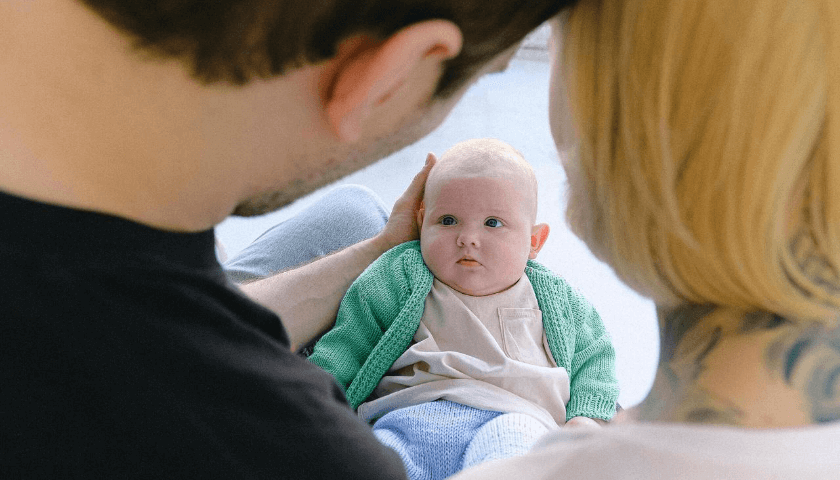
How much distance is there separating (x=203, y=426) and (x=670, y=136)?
0.42 metres

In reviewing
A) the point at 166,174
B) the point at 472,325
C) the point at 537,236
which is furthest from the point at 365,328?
the point at 166,174

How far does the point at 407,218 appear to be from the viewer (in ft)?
5.46

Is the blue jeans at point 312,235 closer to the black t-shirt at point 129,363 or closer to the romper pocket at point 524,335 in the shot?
the romper pocket at point 524,335

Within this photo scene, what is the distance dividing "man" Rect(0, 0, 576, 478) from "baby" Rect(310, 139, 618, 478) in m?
0.73

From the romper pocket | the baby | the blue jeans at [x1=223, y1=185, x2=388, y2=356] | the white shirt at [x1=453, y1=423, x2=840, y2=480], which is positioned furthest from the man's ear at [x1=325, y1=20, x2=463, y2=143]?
the blue jeans at [x1=223, y1=185, x2=388, y2=356]

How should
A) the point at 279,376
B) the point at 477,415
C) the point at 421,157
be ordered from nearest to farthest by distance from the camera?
the point at 279,376 → the point at 477,415 → the point at 421,157

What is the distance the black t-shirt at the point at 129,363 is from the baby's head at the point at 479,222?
88 centimetres

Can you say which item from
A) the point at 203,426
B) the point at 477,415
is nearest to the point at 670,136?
the point at 203,426

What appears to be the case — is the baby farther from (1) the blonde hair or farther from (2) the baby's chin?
(1) the blonde hair

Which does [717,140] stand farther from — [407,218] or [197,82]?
[407,218]

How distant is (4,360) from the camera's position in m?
0.54

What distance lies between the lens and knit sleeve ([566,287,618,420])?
140 centimetres

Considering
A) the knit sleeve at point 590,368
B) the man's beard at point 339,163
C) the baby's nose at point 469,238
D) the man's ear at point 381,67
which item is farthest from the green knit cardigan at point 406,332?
the man's ear at point 381,67

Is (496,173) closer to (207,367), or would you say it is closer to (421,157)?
(207,367)
